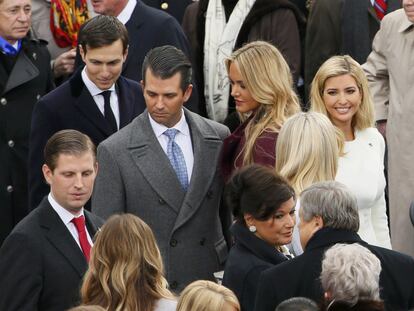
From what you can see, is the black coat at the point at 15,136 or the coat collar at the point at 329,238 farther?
the black coat at the point at 15,136

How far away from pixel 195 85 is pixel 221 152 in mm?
1906

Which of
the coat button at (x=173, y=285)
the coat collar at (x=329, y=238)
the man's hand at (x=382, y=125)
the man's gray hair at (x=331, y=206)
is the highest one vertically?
the man's gray hair at (x=331, y=206)

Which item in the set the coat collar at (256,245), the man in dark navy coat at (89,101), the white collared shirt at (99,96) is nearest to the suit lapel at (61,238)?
the coat collar at (256,245)

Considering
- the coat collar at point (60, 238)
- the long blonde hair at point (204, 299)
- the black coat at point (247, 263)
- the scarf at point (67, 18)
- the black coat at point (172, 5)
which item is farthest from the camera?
the black coat at point (172, 5)

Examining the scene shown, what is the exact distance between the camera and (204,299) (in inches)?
258

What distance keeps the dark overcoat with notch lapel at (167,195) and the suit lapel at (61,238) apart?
89 centimetres

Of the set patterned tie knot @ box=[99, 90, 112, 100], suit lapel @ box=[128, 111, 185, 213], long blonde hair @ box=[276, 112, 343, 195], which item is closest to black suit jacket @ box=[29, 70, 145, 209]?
patterned tie knot @ box=[99, 90, 112, 100]

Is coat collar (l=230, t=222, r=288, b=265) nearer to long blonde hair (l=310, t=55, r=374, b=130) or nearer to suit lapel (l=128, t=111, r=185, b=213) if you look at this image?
suit lapel (l=128, t=111, r=185, b=213)

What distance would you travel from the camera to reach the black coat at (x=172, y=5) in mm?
12195

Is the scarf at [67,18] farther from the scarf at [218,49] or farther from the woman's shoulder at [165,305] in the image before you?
the woman's shoulder at [165,305]

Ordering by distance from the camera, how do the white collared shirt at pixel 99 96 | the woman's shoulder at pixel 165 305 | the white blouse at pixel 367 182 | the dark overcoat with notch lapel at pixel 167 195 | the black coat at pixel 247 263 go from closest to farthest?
the woman's shoulder at pixel 165 305
the black coat at pixel 247 263
the dark overcoat with notch lapel at pixel 167 195
the white blouse at pixel 367 182
the white collared shirt at pixel 99 96

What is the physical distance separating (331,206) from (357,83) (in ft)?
7.73

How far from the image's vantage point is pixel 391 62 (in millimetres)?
11328

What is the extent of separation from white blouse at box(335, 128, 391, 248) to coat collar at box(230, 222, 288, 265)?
4.96 ft
